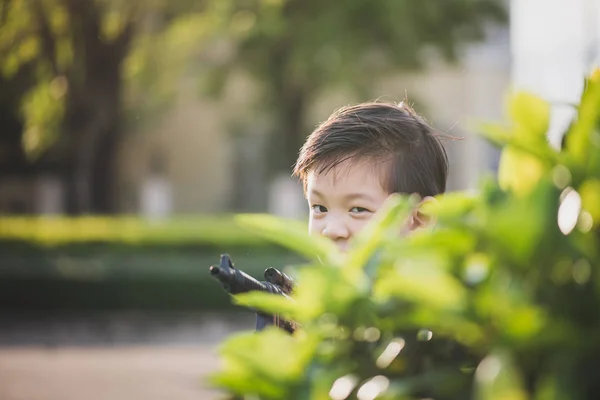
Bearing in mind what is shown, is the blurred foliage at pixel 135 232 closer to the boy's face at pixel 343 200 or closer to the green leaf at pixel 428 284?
the boy's face at pixel 343 200

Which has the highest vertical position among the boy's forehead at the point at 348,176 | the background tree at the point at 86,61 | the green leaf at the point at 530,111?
the background tree at the point at 86,61

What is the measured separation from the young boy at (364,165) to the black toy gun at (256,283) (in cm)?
53

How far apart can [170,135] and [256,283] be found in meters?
27.9

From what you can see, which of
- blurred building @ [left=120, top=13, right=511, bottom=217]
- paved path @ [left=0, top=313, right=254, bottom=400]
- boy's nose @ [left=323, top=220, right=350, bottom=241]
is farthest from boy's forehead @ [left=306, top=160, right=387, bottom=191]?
blurred building @ [left=120, top=13, right=511, bottom=217]

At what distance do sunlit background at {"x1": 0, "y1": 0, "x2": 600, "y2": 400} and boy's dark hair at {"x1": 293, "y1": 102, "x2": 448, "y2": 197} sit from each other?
18.3 inches

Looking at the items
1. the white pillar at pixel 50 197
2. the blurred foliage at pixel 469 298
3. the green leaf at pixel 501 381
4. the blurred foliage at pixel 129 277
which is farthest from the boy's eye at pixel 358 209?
the white pillar at pixel 50 197

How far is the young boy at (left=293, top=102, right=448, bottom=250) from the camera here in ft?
7.43

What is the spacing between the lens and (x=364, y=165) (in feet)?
7.79

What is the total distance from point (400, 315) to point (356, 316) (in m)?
0.04

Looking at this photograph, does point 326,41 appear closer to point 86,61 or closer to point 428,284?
point 86,61

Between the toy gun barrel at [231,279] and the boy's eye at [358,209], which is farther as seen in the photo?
the boy's eye at [358,209]

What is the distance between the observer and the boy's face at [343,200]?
221cm

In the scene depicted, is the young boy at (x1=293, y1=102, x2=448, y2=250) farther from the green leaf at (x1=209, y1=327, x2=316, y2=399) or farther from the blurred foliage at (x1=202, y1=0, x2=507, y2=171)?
the blurred foliage at (x1=202, y1=0, x2=507, y2=171)

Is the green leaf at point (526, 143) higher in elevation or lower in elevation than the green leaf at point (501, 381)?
higher
